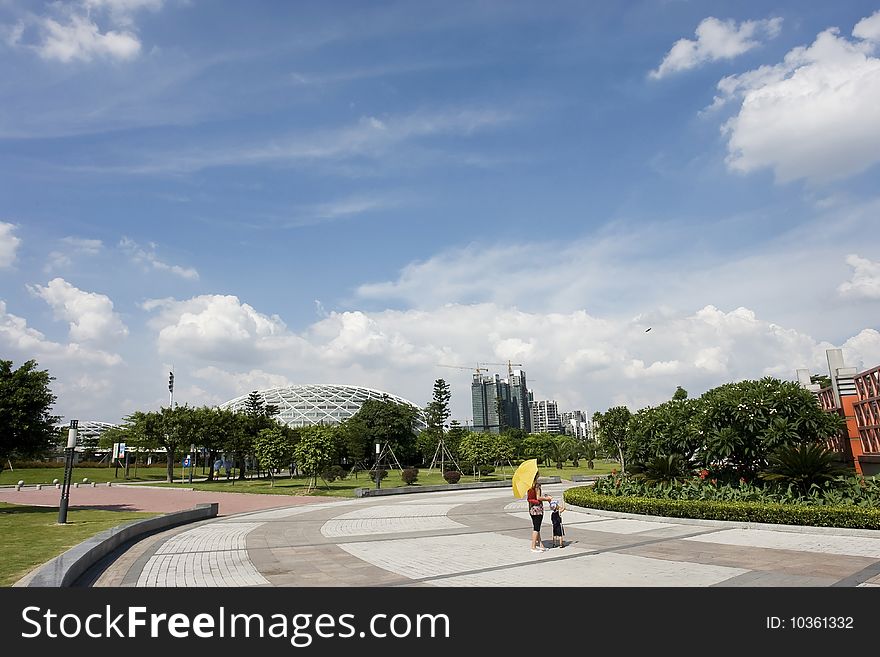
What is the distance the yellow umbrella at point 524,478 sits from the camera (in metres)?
10.9

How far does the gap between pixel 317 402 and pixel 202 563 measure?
8845 centimetres

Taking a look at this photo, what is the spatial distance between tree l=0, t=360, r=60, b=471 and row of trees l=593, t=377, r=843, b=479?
23044mm

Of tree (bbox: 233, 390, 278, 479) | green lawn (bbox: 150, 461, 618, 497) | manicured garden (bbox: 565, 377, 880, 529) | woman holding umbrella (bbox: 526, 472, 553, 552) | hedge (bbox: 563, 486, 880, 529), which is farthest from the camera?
tree (bbox: 233, 390, 278, 479)

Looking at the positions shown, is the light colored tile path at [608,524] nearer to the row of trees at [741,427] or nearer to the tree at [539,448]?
the row of trees at [741,427]

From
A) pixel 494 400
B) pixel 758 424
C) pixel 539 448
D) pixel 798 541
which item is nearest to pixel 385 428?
pixel 539 448

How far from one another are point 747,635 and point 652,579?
111 inches

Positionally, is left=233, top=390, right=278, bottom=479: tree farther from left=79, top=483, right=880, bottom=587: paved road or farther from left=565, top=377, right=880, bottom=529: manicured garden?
left=565, top=377, right=880, bottom=529: manicured garden

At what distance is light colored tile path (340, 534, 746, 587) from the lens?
8.57m

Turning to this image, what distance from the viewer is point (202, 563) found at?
10.7 m

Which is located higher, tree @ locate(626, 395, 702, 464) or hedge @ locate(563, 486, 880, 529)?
tree @ locate(626, 395, 702, 464)

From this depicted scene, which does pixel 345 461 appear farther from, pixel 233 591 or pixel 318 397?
pixel 233 591

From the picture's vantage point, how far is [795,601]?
710 cm

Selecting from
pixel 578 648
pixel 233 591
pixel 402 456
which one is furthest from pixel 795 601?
pixel 402 456

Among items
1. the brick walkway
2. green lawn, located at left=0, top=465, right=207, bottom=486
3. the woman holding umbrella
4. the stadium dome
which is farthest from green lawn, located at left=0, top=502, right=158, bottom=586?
the stadium dome
